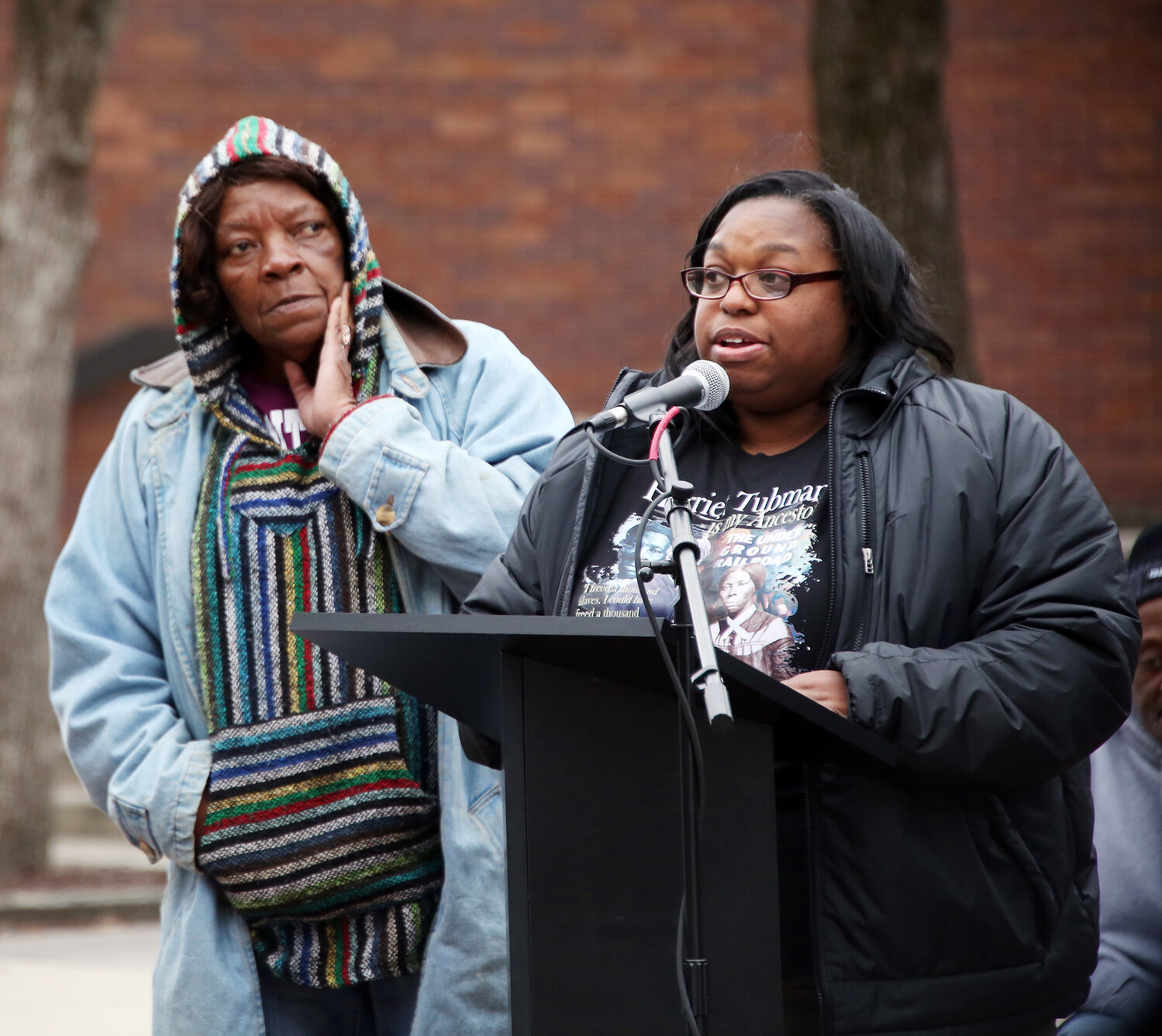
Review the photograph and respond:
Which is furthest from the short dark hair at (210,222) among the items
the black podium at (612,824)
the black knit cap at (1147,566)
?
the black knit cap at (1147,566)

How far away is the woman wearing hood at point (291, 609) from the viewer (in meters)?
2.66

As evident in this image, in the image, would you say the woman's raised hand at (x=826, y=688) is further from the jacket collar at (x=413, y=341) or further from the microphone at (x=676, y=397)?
the jacket collar at (x=413, y=341)

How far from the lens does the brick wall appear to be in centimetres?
932

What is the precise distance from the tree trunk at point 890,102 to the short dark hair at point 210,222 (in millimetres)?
2870

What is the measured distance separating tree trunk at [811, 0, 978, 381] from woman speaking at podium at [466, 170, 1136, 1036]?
9.78 feet

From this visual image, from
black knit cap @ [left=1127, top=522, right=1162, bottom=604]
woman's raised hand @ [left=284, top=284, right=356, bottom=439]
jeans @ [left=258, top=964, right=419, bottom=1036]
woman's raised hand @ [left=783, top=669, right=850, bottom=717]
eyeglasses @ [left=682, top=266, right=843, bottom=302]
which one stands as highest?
eyeglasses @ [left=682, top=266, right=843, bottom=302]

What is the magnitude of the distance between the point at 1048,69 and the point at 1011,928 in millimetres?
8410

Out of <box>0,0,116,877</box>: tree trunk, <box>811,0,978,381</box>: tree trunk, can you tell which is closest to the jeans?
<box>811,0,978,381</box>: tree trunk

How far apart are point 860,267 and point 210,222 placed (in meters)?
1.19

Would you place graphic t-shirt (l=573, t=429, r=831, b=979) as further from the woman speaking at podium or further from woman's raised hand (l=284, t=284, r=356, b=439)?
woman's raised hand (l=284, t=284, r=356, b=439)

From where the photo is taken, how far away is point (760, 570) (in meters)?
2.34

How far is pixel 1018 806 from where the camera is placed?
2.24m

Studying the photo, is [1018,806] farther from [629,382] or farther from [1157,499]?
[1157,499]

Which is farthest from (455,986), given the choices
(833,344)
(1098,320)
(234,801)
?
(1098,320)
